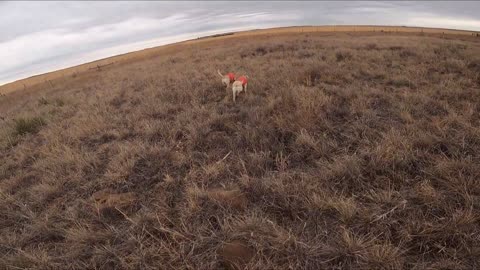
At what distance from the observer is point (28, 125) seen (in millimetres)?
8477

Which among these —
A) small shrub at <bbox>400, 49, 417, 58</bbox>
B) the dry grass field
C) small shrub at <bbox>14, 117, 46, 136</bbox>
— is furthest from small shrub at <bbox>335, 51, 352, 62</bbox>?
small shrub at <bbox>14, 117, 46, 136</bbox>

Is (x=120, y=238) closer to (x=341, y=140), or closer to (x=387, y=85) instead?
(x=341, y=140)

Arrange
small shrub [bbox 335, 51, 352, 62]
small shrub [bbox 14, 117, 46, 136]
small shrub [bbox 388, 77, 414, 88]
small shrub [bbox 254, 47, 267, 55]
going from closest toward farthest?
small shrub [bbox 388, 77, 414, 88], small shrub [bbox 14, 117, 46, 136], small shrub [bbox 335, 51, 352, 62], small shrub [bbox 254, 47, 267, 55]

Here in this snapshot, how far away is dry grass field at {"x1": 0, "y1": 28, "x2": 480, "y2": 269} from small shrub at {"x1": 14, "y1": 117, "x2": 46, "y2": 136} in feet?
4.95

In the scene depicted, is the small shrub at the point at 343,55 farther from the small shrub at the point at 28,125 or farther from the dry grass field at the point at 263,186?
the small shrub at the point at 28,125

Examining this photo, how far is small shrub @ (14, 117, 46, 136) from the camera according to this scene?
830cm

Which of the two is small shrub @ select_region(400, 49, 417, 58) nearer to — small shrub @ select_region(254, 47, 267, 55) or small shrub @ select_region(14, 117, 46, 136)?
small shrub @ select_region(254, 47, 267, 55)

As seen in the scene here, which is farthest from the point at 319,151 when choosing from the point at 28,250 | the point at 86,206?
the point at 28,250

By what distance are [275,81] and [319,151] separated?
4.51m

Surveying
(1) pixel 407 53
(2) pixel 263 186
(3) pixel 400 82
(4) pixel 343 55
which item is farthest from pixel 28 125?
(1) pixel 407 53

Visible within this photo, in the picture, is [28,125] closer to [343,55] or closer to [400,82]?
[400,82]

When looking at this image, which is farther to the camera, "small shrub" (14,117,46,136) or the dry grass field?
"small shrub" (14,117,46,136)

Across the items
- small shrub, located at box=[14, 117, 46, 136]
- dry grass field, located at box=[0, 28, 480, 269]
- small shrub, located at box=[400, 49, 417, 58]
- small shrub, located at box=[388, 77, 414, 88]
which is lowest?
dry grass field, located at box=[0, 28, 480, 269]

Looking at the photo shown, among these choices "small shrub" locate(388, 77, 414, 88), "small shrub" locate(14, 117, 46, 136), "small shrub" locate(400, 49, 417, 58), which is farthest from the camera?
"small shrub" locate(400, 49, 417, 58)
